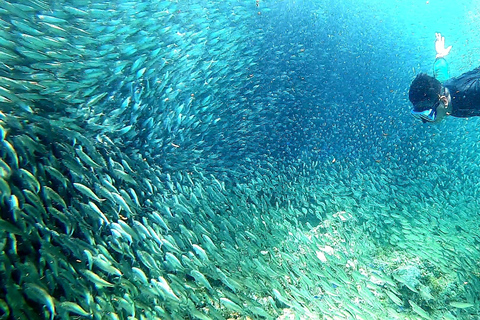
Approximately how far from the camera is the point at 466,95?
187 inches

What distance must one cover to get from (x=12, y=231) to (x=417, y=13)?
55246mm

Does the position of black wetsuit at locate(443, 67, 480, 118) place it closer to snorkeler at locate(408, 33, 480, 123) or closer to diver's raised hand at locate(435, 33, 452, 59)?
snorkeler at locate(408, 33, 480, 123)

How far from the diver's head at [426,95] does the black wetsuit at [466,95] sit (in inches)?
17.2

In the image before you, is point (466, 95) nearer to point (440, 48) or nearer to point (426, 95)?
point (426, 95)

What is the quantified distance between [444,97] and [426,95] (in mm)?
348

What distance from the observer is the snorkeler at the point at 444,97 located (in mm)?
4590

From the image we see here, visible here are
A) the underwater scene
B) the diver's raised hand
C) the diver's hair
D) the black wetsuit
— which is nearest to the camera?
the underwater scene

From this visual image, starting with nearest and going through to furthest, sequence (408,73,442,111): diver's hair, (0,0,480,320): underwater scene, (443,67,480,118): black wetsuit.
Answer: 1. (0,0,480,320): underwater scene
2. (408,73,442,111): diver's hair
3. (443,67,480,118): black wetsuit

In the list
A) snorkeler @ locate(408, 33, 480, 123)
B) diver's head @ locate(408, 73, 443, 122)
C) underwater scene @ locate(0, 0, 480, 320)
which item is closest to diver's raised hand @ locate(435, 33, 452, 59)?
snorkeler @ locate(408, 33, 480, 123)

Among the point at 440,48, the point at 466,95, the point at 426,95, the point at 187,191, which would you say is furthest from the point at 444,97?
the point at 187,191

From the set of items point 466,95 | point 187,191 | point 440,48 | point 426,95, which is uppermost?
point 440,48

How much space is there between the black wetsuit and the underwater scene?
304 centimetres

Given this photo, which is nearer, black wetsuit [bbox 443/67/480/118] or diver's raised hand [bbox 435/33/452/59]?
black wetsuit [bbox 443/67/480/118]

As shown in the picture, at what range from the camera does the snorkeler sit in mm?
4590
